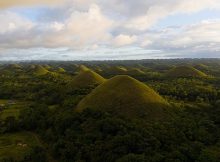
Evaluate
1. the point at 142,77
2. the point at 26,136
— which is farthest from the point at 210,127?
the point at 142,77

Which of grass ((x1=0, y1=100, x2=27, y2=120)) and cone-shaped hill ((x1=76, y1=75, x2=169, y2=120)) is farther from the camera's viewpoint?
grass ((x1=0, y1=100, x2=27, y2=120))

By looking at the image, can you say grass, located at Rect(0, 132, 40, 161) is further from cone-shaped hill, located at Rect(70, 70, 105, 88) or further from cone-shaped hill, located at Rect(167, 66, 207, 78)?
cone-shaped hill, located at Rect(167, 66, 207, 78)

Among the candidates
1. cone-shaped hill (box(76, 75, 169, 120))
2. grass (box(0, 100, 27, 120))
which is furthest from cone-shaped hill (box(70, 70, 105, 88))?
cone-shaped hill (box(76, 75, 169, 120))

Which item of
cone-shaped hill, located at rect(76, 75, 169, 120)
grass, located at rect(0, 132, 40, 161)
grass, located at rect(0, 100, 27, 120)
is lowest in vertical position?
grass, located at rect(0, 132, 40, 161)

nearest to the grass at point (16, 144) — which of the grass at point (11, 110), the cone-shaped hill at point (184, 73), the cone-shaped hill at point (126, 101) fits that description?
the cone-shaped hill at point (126, 101)

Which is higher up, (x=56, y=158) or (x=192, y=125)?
(x=192, y=125)

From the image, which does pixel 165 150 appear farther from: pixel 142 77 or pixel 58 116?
pixel 142 77
